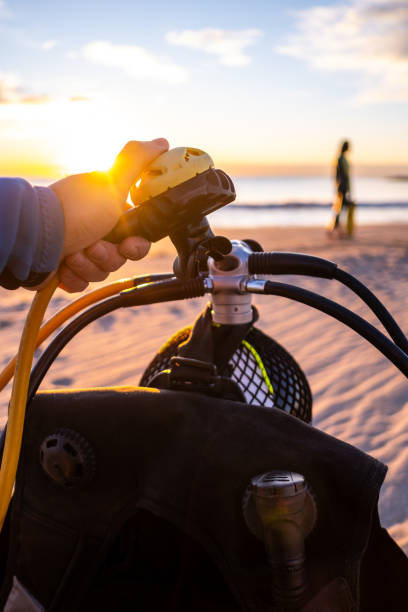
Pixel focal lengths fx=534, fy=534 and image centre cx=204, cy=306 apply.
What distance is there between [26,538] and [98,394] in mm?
349

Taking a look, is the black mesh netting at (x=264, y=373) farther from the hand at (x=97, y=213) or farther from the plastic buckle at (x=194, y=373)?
the hand at (x=97, y=213)

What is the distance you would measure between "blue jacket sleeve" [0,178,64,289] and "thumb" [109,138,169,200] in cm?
15

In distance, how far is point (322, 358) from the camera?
4.25 metres

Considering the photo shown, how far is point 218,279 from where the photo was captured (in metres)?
1.31

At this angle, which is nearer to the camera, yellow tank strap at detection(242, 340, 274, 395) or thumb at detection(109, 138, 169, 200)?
thumb at detection(109, 138, 169, 200)

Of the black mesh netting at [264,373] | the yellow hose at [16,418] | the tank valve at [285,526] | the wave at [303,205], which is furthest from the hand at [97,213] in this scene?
the wave at [303,205]

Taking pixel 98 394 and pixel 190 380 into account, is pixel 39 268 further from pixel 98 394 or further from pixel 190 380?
pixel 190 380

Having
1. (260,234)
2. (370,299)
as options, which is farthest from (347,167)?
(370,299)

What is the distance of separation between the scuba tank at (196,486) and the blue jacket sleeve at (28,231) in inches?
6.3

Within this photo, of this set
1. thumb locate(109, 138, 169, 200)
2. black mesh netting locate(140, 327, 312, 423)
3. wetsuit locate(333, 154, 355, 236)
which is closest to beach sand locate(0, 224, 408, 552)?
black mesh netting locate(140, 327, 312, 423)

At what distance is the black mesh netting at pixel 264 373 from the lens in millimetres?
1501

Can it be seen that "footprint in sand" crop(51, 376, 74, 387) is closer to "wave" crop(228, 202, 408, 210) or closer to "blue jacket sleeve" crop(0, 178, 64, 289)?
"blue jacket sleeve" crop(0, 178, 64, 289)

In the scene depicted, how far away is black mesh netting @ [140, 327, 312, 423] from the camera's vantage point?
4.92 ft

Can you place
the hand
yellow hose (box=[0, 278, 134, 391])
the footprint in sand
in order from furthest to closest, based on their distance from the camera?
the footprint in sand < yellow hose (box=[0, 278, 134, 391]) < the hand
